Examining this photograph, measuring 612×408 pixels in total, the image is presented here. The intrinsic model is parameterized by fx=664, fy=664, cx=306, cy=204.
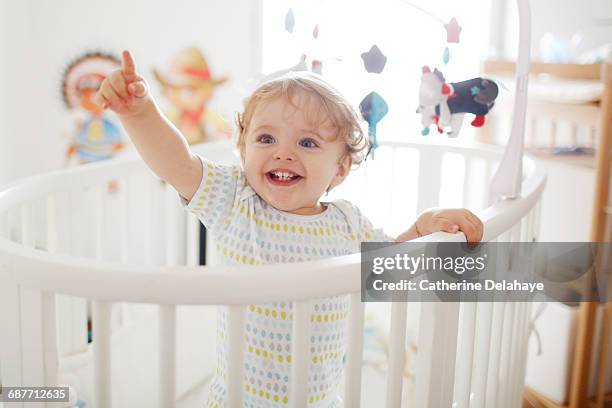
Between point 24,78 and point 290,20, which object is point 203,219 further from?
point 24,78

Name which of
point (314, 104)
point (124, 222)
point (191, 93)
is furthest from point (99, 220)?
point (191, 93)

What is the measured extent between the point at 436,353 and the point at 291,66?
0.74 metres

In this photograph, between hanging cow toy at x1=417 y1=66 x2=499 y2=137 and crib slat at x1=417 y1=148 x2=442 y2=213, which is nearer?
hanging cow toy at x1=417 y1=66 x2=499 y2=137

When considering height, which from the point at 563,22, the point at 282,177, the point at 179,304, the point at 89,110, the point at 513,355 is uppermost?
the point at 563,22

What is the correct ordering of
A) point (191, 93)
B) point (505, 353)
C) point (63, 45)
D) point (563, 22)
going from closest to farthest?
point (505, 353), point (63, 45), point (191, 93), point (563, 22)

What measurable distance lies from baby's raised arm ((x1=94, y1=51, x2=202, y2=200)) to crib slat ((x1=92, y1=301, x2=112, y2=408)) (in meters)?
0.28

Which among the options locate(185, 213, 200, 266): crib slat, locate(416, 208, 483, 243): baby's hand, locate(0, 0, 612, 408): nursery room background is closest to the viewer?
locate(416, 208, 483, 243): baby's hand

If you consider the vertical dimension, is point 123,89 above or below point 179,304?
above

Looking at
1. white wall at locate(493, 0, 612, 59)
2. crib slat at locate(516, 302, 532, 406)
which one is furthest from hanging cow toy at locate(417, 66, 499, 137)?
white wall at locate(493, 0, 612, 59)

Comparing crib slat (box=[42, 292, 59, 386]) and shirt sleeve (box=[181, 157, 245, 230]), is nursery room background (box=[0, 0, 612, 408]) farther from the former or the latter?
crib slat (box=[42, 292, 59, 386])

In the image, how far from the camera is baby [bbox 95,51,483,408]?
0.91 meters

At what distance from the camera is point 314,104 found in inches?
39.6

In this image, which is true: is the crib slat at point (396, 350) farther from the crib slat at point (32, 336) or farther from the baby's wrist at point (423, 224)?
the crib slat at point (32, 336)

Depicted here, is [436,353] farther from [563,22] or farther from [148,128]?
[563,22]
